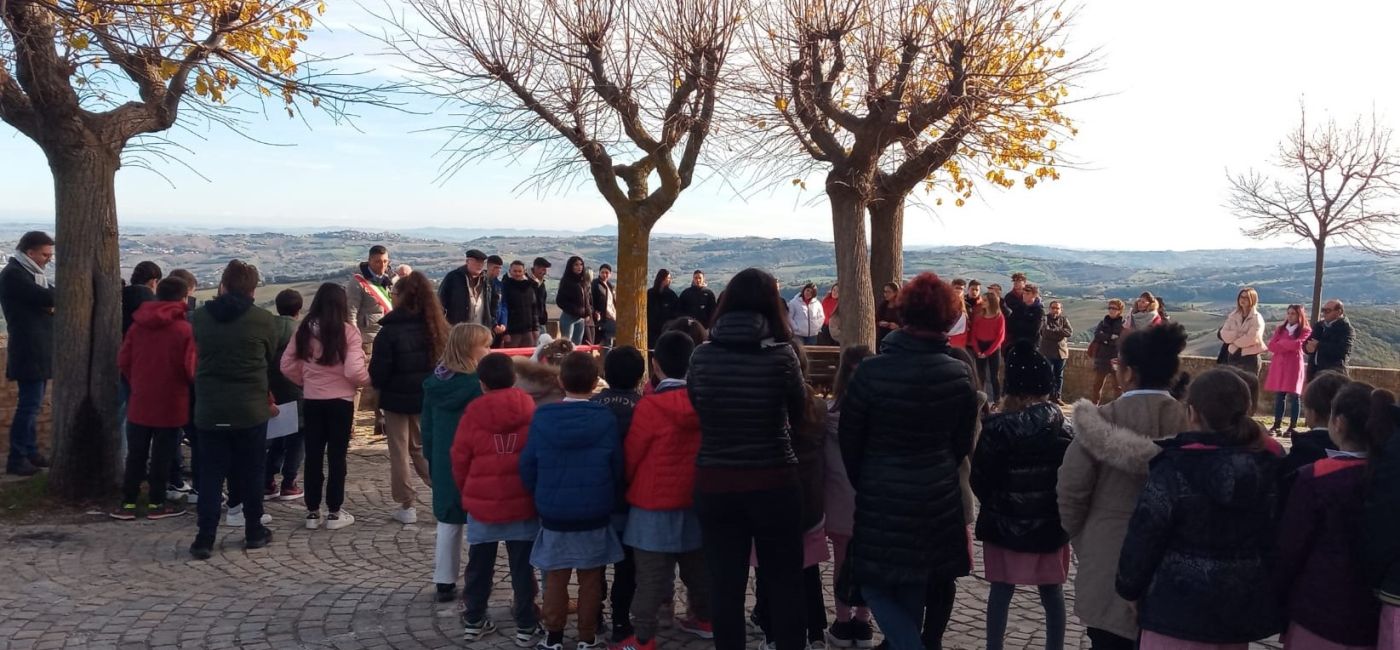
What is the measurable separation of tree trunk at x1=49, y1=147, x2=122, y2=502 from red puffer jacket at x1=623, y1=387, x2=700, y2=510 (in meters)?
5.32

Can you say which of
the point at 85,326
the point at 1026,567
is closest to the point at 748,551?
the point at 1026,567

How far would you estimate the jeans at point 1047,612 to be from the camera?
4.54 metres

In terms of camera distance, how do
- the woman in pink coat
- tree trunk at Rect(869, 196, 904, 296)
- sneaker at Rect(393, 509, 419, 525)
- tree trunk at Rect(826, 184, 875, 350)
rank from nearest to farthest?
sneaker at Rect(393, 509, 419, 525), tree trunk at Rect(826, 184, 875, 350), the woman in pink coat, tree trunk at Rect(869, 196, 904, 296)

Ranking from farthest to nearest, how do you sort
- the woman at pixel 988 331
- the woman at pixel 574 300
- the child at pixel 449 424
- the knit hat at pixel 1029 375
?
1. the woman at pixel 574 300
2. the woman at pixel 988 331
3. the child at pixel 449 424
4. the knit hat at pixel 1029 375

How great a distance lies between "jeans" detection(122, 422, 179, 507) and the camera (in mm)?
7324

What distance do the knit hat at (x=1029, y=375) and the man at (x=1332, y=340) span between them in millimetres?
10029

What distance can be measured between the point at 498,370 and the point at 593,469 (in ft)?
2.54

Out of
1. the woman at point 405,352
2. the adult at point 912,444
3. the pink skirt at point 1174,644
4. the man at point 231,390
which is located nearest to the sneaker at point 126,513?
the man at point 231,390

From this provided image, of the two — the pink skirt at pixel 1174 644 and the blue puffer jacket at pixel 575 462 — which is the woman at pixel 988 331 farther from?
the pink skirt at pixel 1174 644

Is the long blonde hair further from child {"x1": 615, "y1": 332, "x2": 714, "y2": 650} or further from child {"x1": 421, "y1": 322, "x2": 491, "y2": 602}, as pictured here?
child {"x1": 615, "y1": 332, "x2": 714, "y2": 650}

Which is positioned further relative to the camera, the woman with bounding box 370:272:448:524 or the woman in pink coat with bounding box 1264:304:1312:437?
the woman in pink coat with bounding box 1264:304:1312:437

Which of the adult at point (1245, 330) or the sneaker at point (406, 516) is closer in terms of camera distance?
the sneaker at point (406, 516)

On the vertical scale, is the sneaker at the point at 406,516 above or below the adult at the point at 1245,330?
below

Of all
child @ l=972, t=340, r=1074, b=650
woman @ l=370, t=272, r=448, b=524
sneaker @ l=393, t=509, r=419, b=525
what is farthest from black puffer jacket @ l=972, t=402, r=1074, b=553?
sneaker @ l=393, t=509, r=419, b=525
